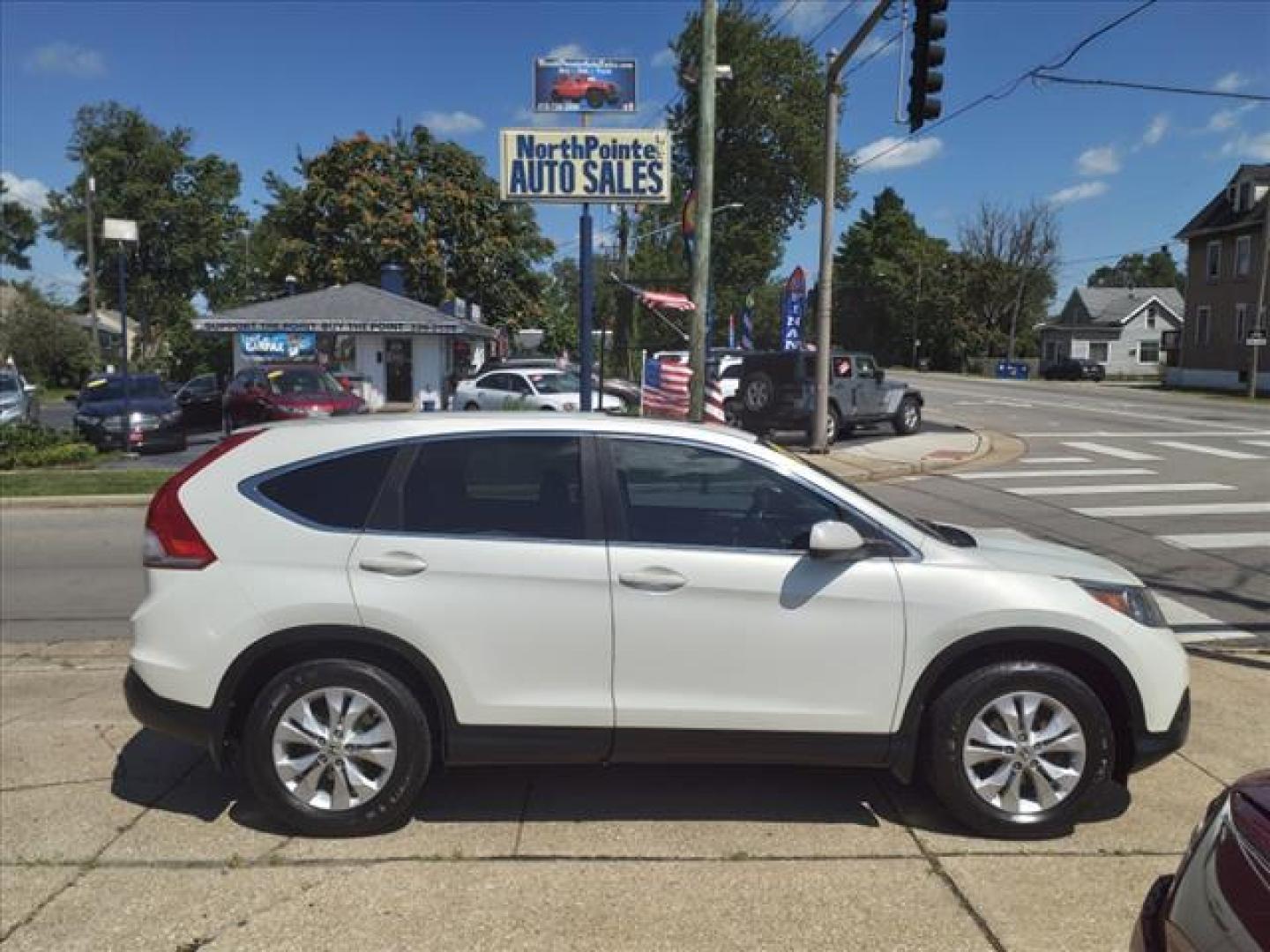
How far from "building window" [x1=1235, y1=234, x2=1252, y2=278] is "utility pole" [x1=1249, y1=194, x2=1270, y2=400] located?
4.68ft

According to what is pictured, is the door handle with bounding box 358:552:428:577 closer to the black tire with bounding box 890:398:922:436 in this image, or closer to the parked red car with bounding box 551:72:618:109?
the parked red car with bounding box 551:72:618:109

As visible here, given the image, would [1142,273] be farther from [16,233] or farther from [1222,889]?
[1222,889]

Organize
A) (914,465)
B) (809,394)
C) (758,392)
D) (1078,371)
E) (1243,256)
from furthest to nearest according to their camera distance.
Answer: (1078,371) → (1243,256) → (758,392) → (809,394) → (914,465)

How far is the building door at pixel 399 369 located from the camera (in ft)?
104

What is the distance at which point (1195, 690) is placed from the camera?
5.59 metres

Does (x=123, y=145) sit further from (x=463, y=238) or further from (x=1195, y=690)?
(x=1195, y=690)

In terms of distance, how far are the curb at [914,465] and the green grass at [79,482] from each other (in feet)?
33.7

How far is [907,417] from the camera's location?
2220cm

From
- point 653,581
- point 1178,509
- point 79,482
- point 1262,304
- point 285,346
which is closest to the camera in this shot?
point 653,581

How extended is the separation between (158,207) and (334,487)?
6779cm

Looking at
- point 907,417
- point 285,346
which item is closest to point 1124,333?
point 907,417

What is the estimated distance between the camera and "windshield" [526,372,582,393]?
72.9 feet

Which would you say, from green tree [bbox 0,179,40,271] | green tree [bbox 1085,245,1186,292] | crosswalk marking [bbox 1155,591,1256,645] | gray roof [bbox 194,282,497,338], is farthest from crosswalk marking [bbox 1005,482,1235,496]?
green tree [bbox 1085,245,1186,292]

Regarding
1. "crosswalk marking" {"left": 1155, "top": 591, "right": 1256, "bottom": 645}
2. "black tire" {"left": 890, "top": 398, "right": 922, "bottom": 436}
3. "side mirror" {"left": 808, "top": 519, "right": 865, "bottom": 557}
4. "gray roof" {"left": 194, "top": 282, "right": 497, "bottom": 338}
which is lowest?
"crosswalk marking" {"left": 1155, "top": 591, "right": 1256, "bottom": 645}
